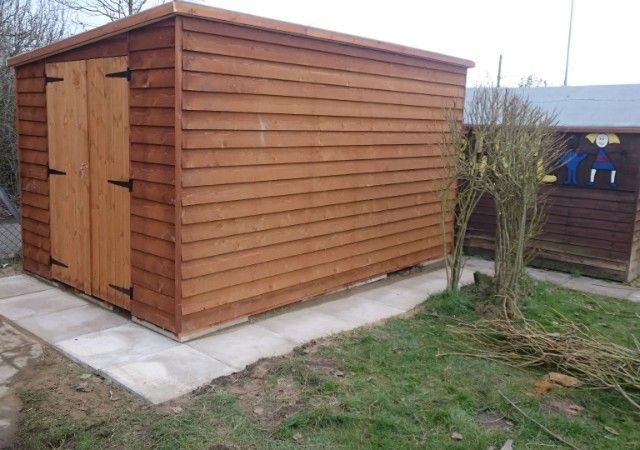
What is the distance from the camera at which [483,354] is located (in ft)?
13.9

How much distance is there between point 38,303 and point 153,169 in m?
1.86

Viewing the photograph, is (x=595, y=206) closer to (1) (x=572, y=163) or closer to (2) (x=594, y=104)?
(1) (x=572, y=163)

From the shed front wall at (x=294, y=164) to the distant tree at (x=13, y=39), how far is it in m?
6.44

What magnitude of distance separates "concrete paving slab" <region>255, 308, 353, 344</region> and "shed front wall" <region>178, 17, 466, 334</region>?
17 centimetres

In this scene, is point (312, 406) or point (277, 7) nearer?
point (312, 406)

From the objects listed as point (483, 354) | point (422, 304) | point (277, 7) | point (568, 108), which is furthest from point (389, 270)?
point (277, 7)

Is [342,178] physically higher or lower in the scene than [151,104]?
lower

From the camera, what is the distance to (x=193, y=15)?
3967 mm

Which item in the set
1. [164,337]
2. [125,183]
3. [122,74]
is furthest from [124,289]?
[122,74]

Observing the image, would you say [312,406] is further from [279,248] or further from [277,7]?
[277,7]

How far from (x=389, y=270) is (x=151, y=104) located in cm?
325

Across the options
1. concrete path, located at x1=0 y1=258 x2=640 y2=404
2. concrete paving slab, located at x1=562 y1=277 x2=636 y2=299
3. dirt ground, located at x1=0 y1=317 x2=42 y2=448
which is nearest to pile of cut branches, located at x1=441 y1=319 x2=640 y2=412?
concrete path, located at x1=0 y1=258 x2=640 y2=404

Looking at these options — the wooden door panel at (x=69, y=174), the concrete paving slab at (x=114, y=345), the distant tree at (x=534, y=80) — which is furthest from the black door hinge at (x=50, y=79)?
the distant tree at (x=534, y=80)

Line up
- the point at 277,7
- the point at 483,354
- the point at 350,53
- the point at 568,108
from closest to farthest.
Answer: the point at 483,354
the point at 350,53
the point at 568,108
the point at 277,7
